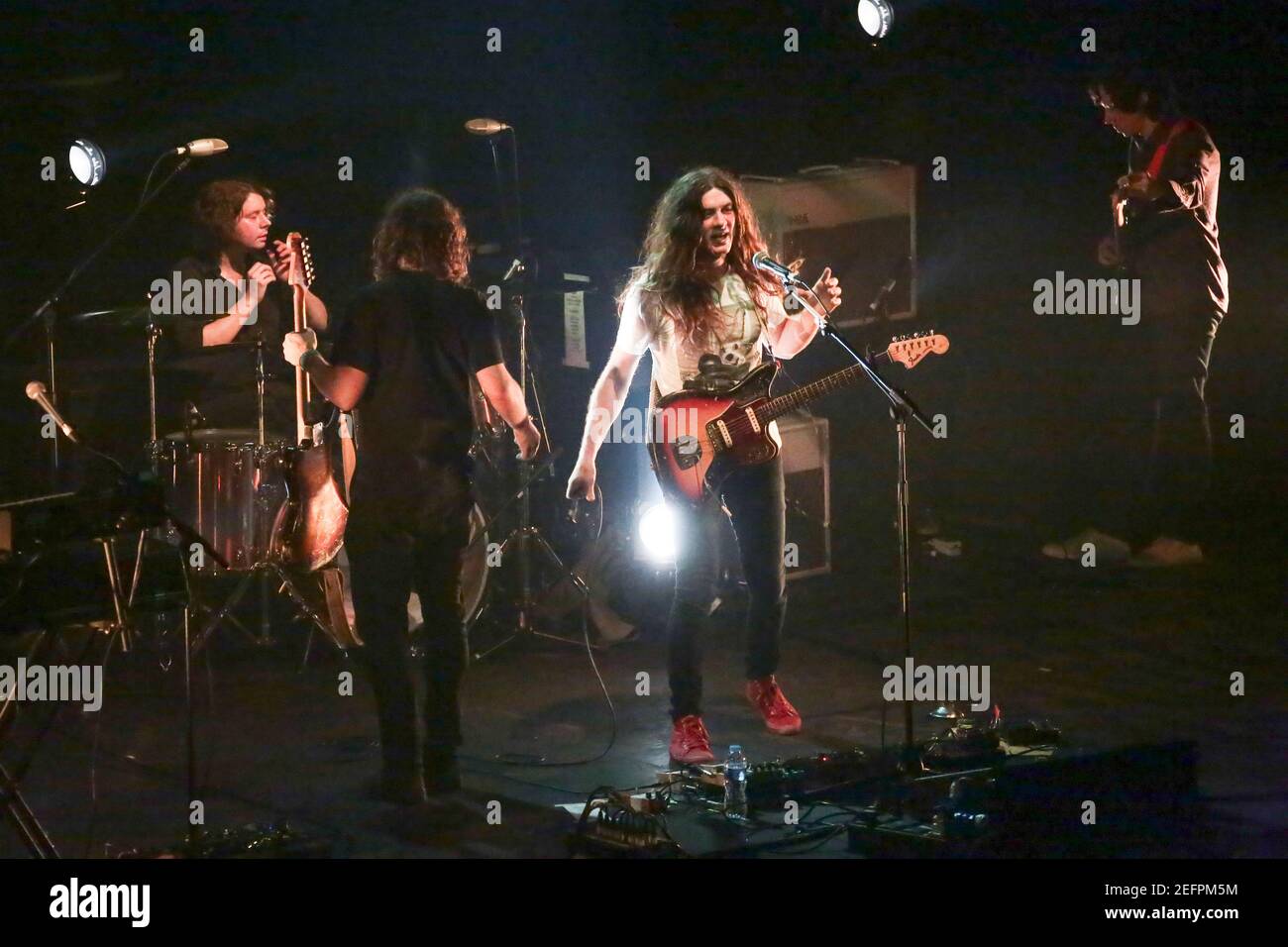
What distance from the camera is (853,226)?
8.49 meters

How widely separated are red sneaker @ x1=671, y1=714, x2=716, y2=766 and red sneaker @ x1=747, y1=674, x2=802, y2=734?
33 centimetres

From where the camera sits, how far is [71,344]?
Result: 7531 mm

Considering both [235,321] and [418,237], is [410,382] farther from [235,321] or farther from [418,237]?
[235,321]

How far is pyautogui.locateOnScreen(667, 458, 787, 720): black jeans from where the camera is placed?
5.16 m

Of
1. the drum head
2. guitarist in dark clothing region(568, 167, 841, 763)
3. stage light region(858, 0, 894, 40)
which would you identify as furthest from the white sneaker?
the drum head

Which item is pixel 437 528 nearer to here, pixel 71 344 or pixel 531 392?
pixel 531 392

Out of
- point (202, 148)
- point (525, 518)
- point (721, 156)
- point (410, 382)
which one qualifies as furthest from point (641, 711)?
point (721, 156)

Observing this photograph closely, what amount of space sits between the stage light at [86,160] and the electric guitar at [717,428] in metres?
2.66

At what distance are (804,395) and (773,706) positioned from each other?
112 cm

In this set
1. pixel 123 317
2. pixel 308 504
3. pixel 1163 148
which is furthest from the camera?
pixel 1163 148

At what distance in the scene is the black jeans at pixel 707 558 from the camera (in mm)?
5164
